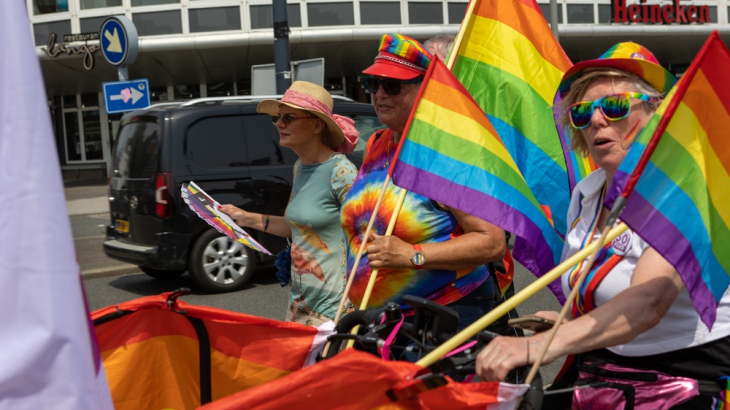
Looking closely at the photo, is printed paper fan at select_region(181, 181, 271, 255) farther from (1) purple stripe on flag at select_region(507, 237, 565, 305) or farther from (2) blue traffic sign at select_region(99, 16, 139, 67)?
(2) blue traffic sign at select_region(99, 16, 139, 67)

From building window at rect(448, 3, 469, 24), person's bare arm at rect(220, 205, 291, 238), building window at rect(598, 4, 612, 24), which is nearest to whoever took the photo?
person's bare arm at rect(220, 205, 291, 238)

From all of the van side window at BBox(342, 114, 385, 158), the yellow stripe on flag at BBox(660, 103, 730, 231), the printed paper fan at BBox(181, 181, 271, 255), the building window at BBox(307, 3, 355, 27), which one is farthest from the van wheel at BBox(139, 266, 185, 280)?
the building window at BBox(307, 3, 355, 27)

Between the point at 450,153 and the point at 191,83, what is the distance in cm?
2416

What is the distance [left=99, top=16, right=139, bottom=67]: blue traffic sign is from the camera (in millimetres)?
9766

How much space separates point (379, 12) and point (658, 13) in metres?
9.13

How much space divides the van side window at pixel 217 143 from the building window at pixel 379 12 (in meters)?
13.9

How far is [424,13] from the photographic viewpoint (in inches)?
838

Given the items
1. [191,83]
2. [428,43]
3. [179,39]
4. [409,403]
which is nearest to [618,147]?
[409,403]

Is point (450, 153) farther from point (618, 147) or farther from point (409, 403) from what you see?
point (409, 403)

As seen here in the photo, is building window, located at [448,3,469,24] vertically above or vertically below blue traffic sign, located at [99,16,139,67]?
above

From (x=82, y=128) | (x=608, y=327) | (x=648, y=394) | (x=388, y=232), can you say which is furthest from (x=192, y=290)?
(x=82, y=128)

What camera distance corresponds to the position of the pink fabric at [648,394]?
1851 millimetres

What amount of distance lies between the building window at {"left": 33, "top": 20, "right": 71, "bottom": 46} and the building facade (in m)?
0.03

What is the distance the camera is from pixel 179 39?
19.6 m
